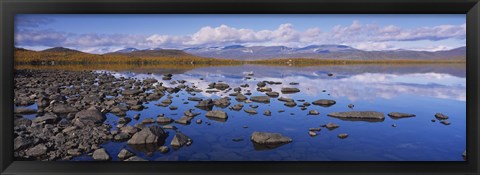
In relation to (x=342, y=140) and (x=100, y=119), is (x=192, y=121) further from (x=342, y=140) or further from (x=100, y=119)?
(x=342, y=140)

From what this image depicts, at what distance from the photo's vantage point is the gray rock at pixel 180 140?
94.0 inches

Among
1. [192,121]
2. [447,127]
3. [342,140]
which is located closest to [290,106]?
[342,140]

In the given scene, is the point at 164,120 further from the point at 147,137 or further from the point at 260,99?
the point at 260,99

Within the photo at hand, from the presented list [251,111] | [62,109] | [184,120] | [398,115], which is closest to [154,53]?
[184,120]

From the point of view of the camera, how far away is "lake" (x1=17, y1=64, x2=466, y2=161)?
92.1 inches

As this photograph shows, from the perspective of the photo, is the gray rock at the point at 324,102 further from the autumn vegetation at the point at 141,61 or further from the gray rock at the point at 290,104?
the autumn vegetation at the point at 141,61

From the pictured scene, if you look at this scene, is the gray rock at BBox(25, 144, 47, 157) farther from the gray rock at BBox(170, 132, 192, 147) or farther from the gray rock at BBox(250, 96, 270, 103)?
the gray rock at BBox(250, 96, 270, 103)

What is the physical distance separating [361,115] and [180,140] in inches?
72.8

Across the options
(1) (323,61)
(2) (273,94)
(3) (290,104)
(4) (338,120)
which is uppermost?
(1) (323,61)

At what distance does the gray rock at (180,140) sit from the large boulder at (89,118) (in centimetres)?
76

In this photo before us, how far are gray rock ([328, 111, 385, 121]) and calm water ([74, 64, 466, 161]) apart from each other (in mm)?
86

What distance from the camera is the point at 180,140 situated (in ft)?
7.96

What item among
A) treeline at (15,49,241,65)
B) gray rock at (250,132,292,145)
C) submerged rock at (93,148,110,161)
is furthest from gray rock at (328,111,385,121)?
submerged rock at (93,148,110,161)

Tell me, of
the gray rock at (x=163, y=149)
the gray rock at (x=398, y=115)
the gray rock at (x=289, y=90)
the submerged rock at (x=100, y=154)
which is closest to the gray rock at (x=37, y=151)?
the submerged rock at (x=100, y=154)
